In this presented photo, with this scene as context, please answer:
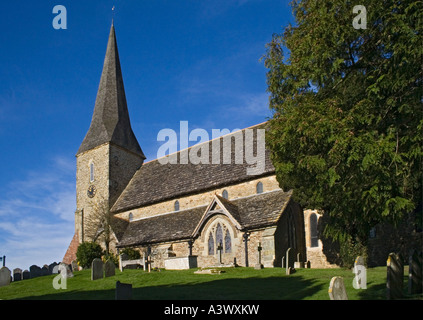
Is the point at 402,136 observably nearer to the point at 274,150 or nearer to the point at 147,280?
the point at 274,150

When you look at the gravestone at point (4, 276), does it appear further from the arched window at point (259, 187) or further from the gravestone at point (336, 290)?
the gravestone at point (336, 290)

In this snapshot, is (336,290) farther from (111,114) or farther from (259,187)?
(111,114)

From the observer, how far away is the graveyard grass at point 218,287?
42.5ft

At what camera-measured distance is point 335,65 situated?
1413 centimetres

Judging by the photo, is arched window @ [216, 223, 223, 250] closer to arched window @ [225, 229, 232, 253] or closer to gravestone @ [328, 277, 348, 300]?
arched window @ [225, 229, 232, 253]

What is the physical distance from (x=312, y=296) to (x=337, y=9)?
9794mm

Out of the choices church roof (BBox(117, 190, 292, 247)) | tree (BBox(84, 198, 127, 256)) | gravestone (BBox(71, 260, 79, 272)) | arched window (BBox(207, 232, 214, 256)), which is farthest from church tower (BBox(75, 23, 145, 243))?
arched window (BBox(207, 232, 214, 256))

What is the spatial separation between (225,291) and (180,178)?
1899 cm

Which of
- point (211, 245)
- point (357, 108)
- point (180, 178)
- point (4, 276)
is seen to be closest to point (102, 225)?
point (180, 178)

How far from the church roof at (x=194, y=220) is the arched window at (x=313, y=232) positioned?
1.92 meters

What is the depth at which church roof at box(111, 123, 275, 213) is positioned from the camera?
1104 inches

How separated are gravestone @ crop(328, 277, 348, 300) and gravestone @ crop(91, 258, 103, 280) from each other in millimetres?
12960

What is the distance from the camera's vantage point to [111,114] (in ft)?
129

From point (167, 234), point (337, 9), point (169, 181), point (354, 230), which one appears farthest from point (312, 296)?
point (169, 181)
